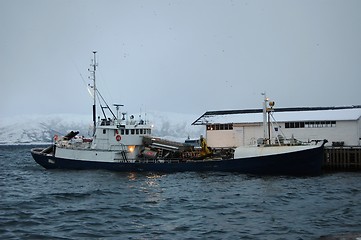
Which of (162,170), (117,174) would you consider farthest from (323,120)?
(117,174)

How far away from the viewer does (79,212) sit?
23.5 meters

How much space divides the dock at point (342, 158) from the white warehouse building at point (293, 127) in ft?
10.6

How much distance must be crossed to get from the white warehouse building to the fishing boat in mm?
6850

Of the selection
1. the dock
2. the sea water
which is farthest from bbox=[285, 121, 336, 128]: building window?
the sea water

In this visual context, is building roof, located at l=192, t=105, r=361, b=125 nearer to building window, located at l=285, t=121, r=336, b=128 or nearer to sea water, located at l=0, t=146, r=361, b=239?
building window, located at l=285, t=121, r=336, b=128

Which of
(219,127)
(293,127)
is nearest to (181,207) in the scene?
(293,127)

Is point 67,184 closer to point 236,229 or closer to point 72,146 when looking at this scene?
point 72,146

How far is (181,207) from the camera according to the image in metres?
25.1

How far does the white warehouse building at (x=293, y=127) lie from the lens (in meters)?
49.6

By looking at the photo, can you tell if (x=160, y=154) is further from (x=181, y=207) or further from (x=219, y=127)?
(x=181, y=207)

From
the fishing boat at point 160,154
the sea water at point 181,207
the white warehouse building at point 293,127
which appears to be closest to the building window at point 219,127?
the white warehouse building at point 293,127

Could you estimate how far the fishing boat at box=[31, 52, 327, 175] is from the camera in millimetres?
38188

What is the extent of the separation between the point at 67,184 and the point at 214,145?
83.7 ft

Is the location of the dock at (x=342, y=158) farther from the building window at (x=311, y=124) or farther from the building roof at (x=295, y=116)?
the building roof at (x=295, y=116)
